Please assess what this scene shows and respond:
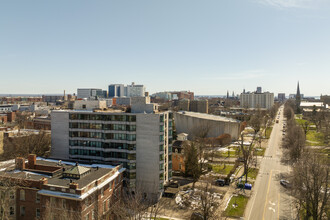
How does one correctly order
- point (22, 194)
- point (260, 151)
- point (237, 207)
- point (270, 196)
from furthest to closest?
point (260, 151)
point (270, 196)
point (237, 207)
point (22, 194)

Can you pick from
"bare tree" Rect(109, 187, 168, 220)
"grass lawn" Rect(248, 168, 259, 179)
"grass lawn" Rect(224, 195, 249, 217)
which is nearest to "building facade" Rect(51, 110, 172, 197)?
"bare tree" Rect(109, 187, 168, 220)

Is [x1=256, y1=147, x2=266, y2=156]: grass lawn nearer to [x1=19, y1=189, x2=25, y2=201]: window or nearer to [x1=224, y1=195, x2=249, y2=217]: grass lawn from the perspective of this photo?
[x1=224, y1=195, x2=249, y2=217]: grass lawn

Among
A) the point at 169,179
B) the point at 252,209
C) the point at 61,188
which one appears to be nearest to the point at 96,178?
the point at 61,188

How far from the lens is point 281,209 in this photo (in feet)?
155

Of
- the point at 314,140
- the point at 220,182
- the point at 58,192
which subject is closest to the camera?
the point at 58,192

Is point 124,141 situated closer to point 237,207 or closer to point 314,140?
point 237,207

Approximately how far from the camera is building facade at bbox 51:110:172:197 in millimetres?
51938

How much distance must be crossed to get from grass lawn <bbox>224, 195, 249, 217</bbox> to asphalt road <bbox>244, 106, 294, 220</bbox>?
0.96 metres

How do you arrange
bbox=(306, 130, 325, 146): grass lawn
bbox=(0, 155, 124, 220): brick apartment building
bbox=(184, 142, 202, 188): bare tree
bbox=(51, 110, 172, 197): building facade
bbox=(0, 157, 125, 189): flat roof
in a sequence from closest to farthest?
bbox=(0, 155, 124, 220): brick apartment building
bbox=(0, 157, 125, 189): flat roof
bbox=(51, 110, 172, 197): building facade
bbox=(184, 142, 202, 188): bare tree
bbox=(306, 130, 325, 146): grass lawn

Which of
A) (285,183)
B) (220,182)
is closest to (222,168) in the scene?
(220,182)

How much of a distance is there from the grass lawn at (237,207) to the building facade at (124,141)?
15.2 metres

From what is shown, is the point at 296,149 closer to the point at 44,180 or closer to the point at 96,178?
the point at 96,178

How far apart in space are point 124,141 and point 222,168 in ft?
121

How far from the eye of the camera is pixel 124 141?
53781 millimetres
